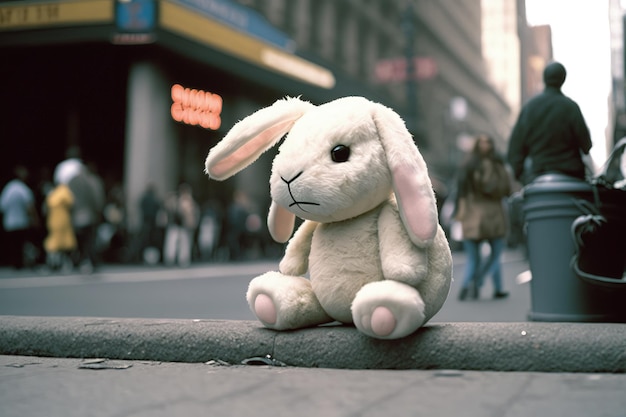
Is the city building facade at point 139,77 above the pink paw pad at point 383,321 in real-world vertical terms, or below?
above

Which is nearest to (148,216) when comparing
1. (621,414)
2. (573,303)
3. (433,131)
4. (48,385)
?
(573,303)

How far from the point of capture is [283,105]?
418 centimetres

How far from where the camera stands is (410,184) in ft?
12.2

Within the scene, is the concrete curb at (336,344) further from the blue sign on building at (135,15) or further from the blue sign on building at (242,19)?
the blue sign on building at (242,19)

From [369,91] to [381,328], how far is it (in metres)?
31.3

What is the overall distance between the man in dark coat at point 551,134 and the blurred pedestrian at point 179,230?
12.9 meters

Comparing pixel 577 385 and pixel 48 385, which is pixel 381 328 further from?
pixel 48 385

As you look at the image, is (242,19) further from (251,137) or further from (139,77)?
(251,137)

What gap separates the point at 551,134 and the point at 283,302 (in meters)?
3.32

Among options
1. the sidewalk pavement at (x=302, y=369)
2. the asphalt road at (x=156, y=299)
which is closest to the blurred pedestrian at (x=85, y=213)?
the asphalt road at (x=156, y=299)

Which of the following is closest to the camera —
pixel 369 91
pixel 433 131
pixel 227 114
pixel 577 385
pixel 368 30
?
pixel 577 385

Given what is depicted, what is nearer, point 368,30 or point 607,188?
point 607,188

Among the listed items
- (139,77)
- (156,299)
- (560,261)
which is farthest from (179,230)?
(560,261)

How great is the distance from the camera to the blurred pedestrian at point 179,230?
61.4 ft
